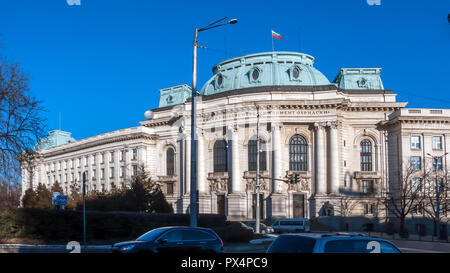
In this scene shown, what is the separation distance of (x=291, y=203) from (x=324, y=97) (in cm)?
1484

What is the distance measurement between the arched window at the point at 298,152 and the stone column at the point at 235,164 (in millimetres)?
7274

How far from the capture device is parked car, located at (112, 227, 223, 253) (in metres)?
16.4

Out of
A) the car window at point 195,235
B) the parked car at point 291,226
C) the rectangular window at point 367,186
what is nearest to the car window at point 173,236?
the car window at point 195,235

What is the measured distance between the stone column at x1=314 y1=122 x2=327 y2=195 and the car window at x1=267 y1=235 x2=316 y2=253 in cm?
5647

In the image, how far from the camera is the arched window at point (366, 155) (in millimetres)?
69562

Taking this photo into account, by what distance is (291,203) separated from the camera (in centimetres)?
6800

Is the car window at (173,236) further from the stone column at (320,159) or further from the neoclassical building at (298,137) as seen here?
the stone column at (320,159)

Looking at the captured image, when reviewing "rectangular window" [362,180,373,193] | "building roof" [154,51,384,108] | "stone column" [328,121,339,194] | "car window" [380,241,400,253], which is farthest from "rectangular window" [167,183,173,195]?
"car window" [380,241,400,253]

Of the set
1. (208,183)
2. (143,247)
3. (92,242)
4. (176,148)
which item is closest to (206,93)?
(176,148)

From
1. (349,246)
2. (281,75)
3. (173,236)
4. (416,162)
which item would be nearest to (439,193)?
(416,162)

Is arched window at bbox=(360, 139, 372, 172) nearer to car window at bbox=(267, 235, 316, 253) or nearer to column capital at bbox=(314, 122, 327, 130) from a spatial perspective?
column capital at bbox=(314, 122, 327, 130)

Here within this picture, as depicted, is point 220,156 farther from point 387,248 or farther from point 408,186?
point 387,248

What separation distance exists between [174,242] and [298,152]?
53.7 m
